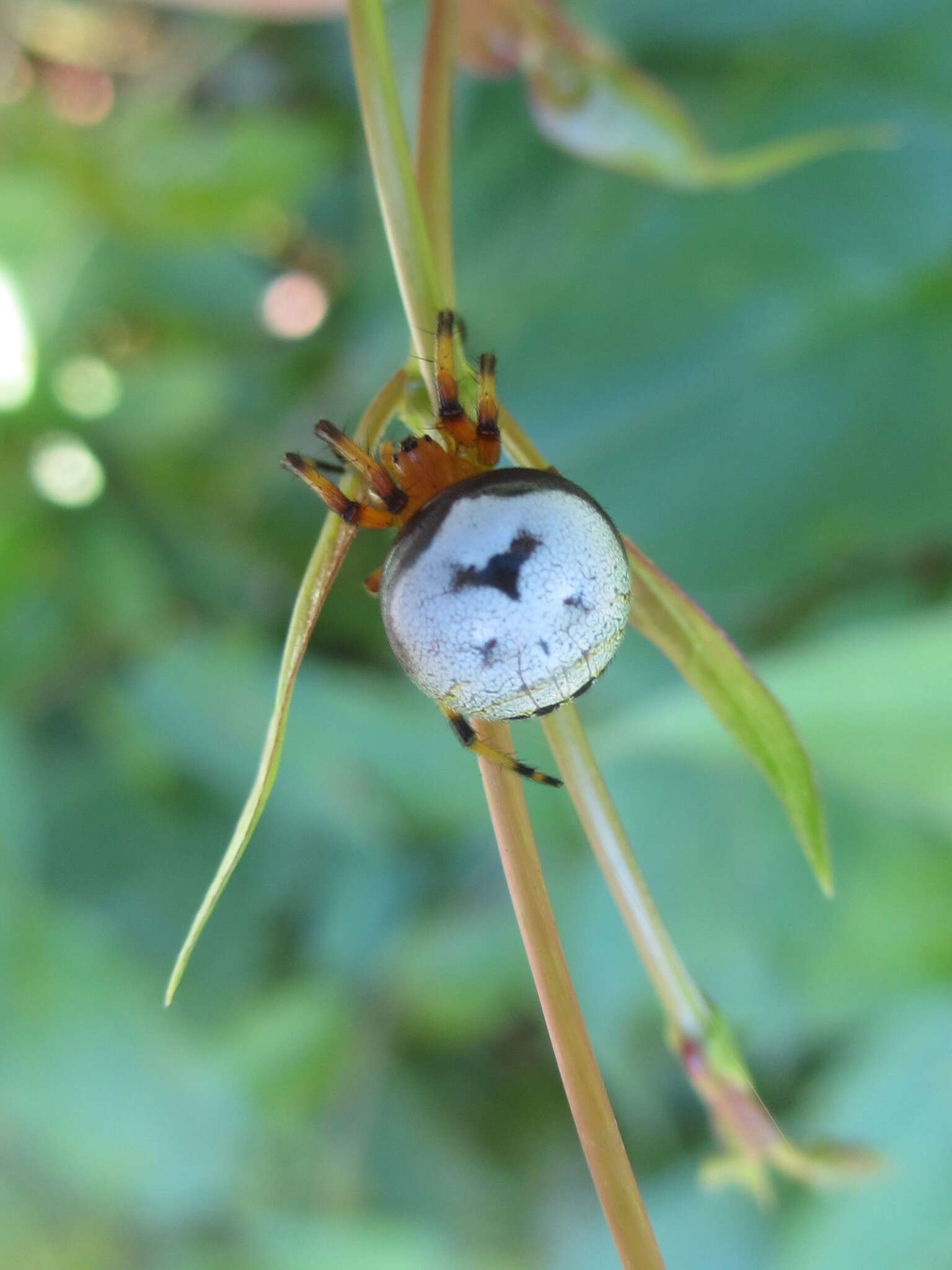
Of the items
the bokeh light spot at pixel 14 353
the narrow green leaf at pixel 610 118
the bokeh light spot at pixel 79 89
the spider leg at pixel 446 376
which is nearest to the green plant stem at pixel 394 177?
the spider leg at pixel 446 376

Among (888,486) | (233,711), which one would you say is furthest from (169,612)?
(888,486)

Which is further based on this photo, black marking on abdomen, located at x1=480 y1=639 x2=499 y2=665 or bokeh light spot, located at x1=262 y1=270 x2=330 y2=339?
bokeh light spot, located at x1=262 y1=270 x2=330 y2=339

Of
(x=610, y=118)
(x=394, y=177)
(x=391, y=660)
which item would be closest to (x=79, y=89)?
(x=391, y=660)

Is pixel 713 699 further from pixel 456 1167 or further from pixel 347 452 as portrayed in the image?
pixel 456 1167

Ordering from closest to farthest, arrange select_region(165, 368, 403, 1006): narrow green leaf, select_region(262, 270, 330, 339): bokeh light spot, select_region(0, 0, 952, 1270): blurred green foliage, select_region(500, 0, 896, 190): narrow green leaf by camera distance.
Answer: select_region(165, 368, 403, 1006): narrow green leaf < select_region(500, 0, 896, 190): narrow green leaf < select_region(0, 0, 952, 1270): blurred green foliage < select_region(262, 270, 330, 339): bokeh light spot

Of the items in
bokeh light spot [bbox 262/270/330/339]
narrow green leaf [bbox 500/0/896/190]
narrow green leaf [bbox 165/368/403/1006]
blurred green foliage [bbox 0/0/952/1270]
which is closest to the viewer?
narrow green leaf [bbox 165/368/403/1006]

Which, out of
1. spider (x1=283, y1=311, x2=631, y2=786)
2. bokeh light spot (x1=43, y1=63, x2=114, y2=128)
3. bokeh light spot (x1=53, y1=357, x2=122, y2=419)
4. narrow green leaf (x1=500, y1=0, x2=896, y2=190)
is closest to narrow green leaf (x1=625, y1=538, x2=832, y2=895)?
spider (x1=283, y1=311, x2=631, y2=786)

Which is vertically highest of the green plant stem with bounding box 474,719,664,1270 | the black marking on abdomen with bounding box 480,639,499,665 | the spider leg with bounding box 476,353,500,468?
the spider leg with bounding box 476,353,500,468

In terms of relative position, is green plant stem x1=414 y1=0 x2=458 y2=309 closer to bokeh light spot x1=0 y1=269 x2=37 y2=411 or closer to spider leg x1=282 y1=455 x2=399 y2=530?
spider leg x1=282 y1=455 x2=399 y2=530
